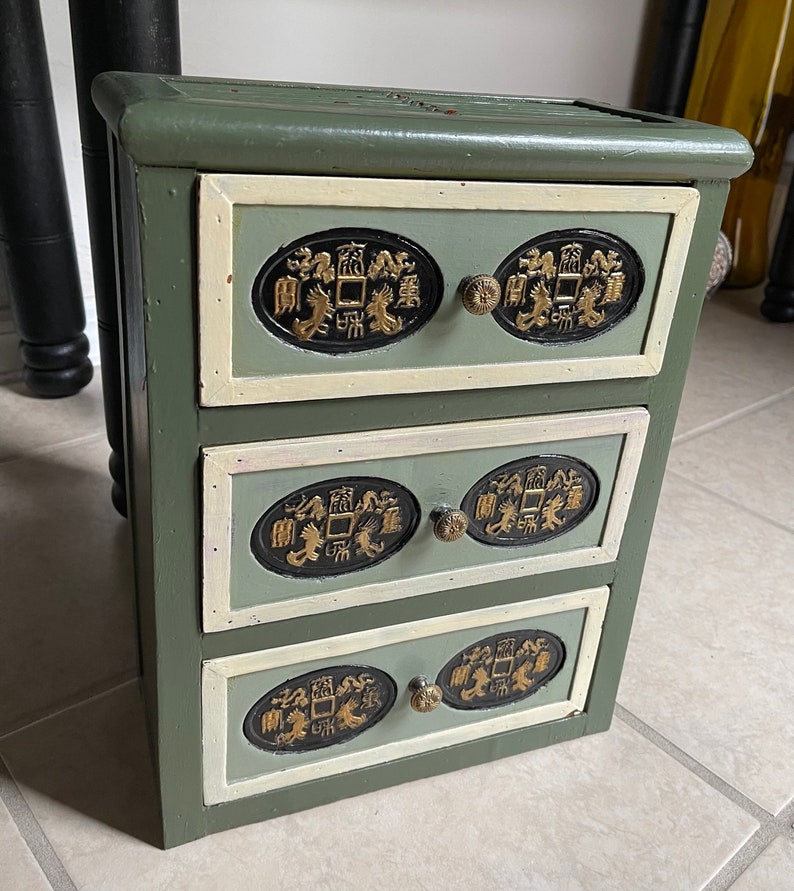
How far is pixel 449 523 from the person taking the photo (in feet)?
2.16

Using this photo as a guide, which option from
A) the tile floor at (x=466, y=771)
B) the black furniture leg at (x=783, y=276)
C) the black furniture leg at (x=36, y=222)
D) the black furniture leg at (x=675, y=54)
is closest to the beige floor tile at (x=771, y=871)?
the tile floor at (x=466, y=771)

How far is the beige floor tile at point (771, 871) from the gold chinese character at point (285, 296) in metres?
0.60

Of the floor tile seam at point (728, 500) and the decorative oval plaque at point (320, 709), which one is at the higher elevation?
the decorative oval plaque at point (320, 709)

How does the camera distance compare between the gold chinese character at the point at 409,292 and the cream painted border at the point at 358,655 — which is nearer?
the gold chinese character at the point at 409,292

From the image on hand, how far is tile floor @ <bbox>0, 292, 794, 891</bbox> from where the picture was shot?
0.72m

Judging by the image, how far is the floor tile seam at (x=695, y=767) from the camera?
2.63 ft

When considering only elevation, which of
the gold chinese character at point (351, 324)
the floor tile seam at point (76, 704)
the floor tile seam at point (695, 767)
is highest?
the gold chinese character at point (351, 324)

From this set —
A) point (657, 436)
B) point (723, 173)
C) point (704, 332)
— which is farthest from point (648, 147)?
point (704, 332)

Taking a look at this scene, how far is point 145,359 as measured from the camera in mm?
545

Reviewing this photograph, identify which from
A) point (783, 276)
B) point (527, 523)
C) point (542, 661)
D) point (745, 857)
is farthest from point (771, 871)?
point (783, 276)

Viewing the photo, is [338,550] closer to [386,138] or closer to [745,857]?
[386,138]

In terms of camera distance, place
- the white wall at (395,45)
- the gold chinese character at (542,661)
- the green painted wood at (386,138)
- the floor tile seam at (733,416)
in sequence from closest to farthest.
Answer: the green painted wood at (386,138) → the gold chinese character at (542,661) → the white wall at (395,45) → the floor tile seam at (733,416)

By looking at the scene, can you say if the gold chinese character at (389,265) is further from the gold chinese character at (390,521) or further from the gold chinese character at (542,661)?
the gold chinese character at (542,661)

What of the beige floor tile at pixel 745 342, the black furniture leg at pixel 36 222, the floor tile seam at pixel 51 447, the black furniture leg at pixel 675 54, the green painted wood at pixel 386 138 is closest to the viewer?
the green painted wood at pixel 386 138
